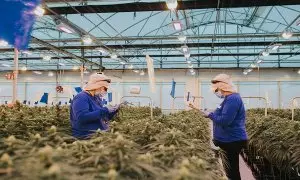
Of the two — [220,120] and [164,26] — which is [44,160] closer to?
[220,120]

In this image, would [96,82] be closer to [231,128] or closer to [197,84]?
[231,128]

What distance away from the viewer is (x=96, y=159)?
1610 millimetres

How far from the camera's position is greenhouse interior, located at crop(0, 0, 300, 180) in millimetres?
1752

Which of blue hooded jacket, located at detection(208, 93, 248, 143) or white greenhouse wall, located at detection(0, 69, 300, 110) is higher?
white greenhouse wall, located at detection(0, 69, 300, 110)

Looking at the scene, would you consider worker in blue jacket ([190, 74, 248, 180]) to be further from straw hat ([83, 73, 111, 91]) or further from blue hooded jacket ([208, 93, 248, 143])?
straw hat ([83, 73, 111, 91])

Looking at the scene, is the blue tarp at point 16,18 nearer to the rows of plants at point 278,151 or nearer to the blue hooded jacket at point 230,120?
the blue hooded jacket at point 230,120

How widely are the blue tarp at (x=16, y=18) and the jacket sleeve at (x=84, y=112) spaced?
0.87m

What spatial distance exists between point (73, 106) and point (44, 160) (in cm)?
270

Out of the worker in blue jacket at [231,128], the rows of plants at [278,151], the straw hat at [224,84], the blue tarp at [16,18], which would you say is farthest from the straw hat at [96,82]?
the rows of plants at [278,151]

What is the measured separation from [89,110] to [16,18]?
1.28 m

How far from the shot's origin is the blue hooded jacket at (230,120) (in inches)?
170

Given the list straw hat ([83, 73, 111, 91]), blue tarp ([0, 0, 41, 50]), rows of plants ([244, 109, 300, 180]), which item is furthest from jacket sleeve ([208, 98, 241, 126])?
blue tarp ([0, 0, 41, 50])

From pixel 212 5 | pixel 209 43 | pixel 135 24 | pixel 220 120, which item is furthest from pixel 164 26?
pixel 220 120

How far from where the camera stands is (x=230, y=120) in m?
4.30
